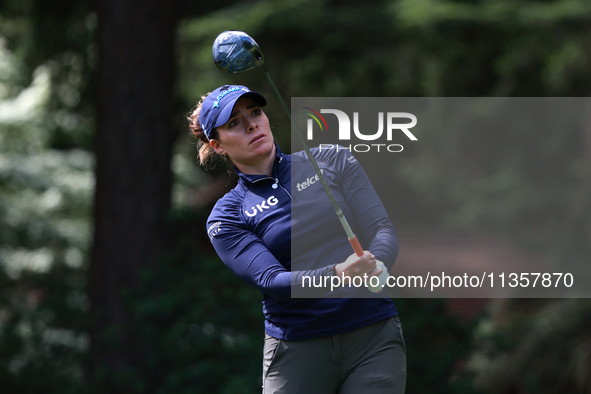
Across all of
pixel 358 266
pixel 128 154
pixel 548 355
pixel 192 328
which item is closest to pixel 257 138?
pixel 358 266

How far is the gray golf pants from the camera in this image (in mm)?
2574

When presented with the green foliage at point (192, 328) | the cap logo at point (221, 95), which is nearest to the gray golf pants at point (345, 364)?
the cap logo at point (221, 95)

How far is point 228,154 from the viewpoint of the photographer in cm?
269

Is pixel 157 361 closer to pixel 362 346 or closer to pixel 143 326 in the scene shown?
pixel 143 326

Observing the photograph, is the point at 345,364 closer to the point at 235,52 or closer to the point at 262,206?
the point at 262,206

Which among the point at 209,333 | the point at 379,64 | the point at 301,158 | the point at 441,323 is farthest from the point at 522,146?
the point at 301,158

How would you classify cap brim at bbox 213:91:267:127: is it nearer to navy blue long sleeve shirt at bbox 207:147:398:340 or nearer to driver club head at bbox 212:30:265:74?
driver club head at bbox 212:30:265:74

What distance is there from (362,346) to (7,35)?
684 cm

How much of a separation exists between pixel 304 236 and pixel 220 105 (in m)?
0.53

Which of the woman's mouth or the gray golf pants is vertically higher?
the woman's mouth

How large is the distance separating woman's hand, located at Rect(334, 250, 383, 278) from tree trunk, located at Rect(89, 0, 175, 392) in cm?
404

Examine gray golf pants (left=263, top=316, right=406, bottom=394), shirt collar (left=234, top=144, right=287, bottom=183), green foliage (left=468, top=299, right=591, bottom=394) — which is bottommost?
green foliage (left=468, top=299, right=591, bottom=394)

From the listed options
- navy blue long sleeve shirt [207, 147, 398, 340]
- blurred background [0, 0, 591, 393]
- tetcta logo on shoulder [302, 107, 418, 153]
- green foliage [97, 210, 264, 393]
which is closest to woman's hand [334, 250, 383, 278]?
navy blue long sleeve shirt [207, 147, 398, 340]

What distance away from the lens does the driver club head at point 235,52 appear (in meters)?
2.52
